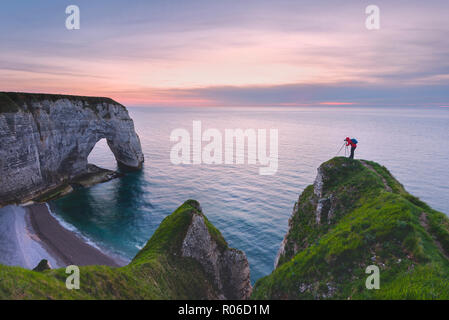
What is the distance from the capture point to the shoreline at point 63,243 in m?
32.5

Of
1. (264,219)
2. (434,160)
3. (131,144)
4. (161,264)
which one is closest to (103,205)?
(131,144)

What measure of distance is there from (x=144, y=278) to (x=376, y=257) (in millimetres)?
14889

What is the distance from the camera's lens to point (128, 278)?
15836mm

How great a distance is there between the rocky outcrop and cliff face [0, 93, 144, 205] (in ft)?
A: 129

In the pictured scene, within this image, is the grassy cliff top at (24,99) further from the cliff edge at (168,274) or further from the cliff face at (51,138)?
the cliff edge at (168,274)

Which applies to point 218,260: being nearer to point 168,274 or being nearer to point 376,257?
point 168,274

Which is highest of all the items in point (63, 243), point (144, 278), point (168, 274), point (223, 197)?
point (144, 278)

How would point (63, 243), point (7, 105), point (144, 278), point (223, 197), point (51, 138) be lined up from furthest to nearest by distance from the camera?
point (223, 197) → point (51, 138) → point (7, 105) → point (63, 243) → point (144, 278)

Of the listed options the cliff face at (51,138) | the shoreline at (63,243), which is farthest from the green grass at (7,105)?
the shoreline at (63,243)

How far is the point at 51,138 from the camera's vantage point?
169 ft

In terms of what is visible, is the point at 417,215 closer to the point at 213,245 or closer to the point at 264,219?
the point at 213,245

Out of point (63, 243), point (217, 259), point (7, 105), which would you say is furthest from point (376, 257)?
point (7, 105)

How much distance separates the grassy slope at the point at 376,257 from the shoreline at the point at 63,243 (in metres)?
25.7

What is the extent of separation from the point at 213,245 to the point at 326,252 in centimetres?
1162
